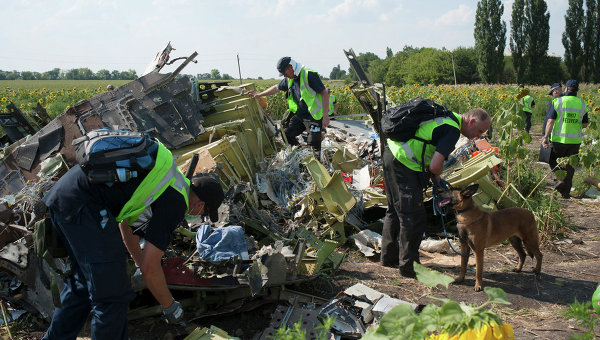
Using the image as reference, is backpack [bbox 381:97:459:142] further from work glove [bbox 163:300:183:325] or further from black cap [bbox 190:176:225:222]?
work glove [bbox 163:300:183:325]

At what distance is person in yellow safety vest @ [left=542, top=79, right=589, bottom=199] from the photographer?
711 cm

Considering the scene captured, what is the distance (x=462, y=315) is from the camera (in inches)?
58.4

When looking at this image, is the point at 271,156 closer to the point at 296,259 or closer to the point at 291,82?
the point at 291,82

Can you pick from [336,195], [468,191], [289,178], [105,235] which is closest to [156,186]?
[105,235]

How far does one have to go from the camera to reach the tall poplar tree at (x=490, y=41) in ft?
135

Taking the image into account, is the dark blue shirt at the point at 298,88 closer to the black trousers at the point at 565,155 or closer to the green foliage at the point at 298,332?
the black trousers at the point at 565,155

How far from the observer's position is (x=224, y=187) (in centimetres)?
546

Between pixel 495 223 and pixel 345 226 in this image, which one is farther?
pixel 345 226

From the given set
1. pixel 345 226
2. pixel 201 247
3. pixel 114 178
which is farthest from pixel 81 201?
pixel 345 226

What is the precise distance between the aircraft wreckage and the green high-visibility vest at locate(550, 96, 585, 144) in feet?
5.83

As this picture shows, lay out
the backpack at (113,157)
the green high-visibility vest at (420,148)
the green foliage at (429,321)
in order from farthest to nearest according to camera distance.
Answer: the green high-visibility vest at (420,148) → the backpack at (113,157) → the green foliage at (429,321)

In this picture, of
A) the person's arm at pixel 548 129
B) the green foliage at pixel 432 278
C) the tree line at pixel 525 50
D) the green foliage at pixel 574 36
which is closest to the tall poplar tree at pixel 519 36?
the tree line at pixel 525 50

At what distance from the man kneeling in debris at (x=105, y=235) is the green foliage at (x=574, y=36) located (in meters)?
47.8

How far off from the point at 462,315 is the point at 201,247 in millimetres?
2611
